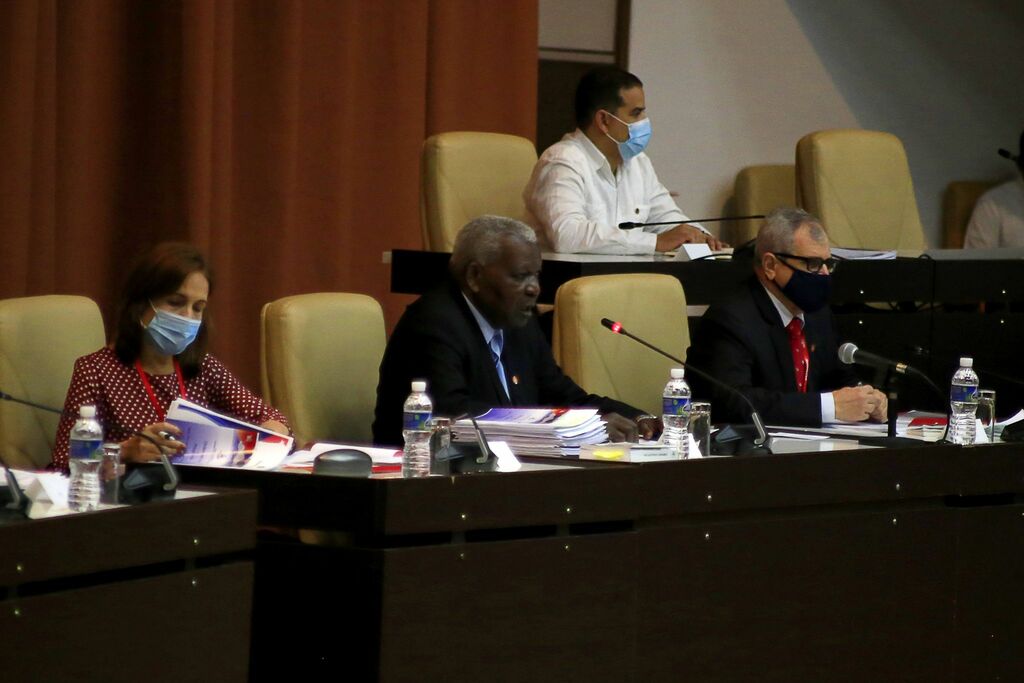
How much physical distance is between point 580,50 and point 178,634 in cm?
434

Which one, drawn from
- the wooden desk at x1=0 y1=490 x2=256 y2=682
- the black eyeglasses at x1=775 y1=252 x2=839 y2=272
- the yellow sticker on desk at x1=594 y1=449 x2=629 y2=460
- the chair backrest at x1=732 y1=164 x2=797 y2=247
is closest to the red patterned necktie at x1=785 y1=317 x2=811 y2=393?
the black eyeglasses at x1=775 y1=252 x2=839 y2=272

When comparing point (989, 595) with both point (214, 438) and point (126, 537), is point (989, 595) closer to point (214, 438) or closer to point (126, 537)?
point (214, 438)

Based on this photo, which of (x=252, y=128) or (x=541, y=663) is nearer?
(x=541, y=663)

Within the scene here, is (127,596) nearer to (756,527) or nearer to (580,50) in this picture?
(756,527)

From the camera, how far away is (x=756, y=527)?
294cm

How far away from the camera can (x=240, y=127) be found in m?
5.18

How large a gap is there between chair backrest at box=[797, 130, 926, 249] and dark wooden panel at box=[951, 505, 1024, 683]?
245 centimetres

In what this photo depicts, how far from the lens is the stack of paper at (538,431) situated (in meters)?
2.86

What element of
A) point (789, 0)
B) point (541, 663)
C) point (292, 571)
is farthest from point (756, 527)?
point (789, 0)

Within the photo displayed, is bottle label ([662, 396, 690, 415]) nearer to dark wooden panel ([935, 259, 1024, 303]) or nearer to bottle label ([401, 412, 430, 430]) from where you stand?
bottle label ([401, 412, 430, 430])

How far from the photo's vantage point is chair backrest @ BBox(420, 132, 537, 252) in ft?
15.3

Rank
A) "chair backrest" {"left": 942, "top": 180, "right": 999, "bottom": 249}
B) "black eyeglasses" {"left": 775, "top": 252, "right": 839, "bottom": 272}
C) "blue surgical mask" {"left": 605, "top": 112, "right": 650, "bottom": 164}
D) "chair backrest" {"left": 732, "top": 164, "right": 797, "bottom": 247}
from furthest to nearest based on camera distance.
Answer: "chair backrest" {"left": 942, "top": 180, "right": 999, "bottom": 249}
"chair backrest" {"left": 732, "top": 164, "right": 797, "bottom": 247}
"blue surgical mask" {"left": 605, "top": 112, "right": 650, "bottom": 164}
"black eyeglasses" {"left": 775, "top": 252, "right": 839, "bottom": 272}

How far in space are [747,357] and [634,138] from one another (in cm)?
140

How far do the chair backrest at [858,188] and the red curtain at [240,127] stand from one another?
1.04 meters
